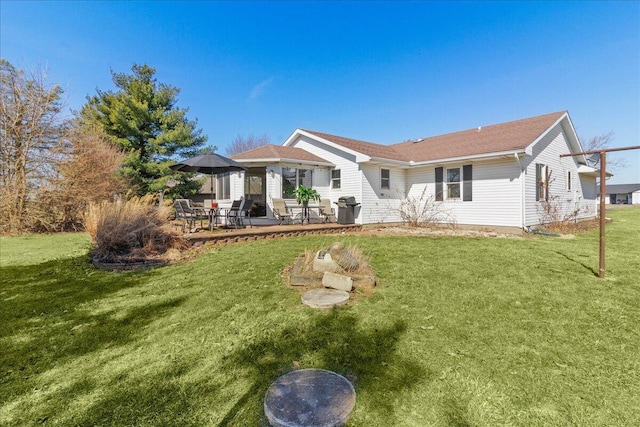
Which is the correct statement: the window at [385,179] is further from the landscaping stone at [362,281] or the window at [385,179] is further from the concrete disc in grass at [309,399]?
the concrete disc in grass at [309,399]

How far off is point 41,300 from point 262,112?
85.9 feet

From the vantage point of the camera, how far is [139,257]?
6.32m

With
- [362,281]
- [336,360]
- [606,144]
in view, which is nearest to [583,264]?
[362,281]

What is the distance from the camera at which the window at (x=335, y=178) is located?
12.8 meters

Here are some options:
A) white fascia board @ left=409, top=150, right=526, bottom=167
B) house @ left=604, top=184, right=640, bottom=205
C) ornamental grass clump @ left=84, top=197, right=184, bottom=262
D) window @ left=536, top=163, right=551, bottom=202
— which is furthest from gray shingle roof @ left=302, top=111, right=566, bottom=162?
house @ left=604, top=184, right=640, bottom=205

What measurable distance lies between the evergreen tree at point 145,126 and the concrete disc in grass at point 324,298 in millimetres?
16651

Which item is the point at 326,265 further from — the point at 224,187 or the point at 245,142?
the point at 245,142

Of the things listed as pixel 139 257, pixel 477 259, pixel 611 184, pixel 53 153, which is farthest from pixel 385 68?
pixel 611 184

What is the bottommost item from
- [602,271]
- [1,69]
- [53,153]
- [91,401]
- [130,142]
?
[91,401]

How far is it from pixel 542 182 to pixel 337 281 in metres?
11.5

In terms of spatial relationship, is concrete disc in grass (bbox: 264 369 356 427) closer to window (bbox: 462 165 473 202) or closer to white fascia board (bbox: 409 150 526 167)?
white fascia board (bbox: 409 150 526 167)

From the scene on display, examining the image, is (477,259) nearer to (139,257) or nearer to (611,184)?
(139,257)

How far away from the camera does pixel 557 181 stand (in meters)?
12.6

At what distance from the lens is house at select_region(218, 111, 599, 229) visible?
10.6m
